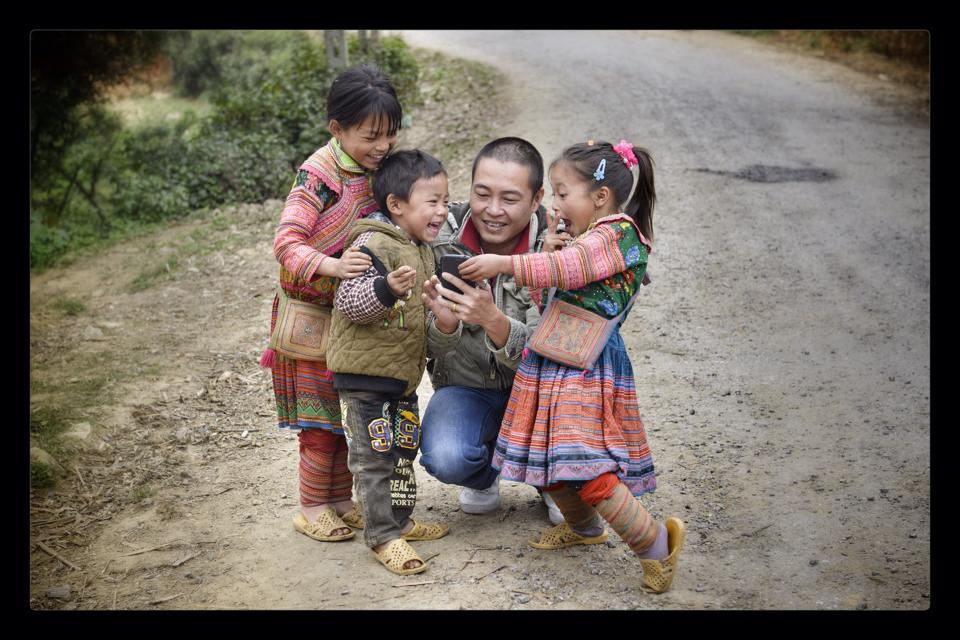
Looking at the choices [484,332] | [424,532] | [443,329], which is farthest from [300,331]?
[424,532]

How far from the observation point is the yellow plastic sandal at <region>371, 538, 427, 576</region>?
10.2 ft

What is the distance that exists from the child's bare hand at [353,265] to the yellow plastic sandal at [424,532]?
1067mm

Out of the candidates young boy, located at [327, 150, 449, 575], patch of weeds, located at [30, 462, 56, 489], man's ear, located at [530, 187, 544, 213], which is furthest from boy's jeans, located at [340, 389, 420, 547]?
patch of weeds, located at [30, 462, 56, 489]

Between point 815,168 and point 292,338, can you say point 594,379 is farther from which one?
point 815,168

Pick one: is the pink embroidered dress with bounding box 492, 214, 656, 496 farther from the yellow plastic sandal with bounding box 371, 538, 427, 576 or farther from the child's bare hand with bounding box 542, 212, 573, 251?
the yellow plastic sandal with bounding box 371, 538, 427, 576

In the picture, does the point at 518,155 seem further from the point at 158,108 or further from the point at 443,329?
the point at 158,108

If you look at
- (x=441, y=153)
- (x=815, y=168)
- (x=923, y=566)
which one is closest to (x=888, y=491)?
(x=923, y=566)

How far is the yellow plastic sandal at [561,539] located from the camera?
3.37m

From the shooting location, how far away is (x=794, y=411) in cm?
472

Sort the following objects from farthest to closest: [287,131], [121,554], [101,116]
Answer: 1. [101,116]
2. [287,131]
3. [121,554]

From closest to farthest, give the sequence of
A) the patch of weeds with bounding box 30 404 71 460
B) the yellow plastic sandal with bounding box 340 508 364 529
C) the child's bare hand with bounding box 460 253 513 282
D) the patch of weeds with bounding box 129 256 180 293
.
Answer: the child's bare hand with bounding box 460 253 513 282, the yellow plastic sandal with bounding box 340 508 364 529, the patch of weeds with bounding box 30 404 71 460, the patch of weeds with bounding box 129 256 180 293

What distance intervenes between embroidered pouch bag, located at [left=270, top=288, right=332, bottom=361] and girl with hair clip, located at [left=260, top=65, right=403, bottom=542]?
0.03 m

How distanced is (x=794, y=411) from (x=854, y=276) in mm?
2273

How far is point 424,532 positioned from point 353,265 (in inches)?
44.6
